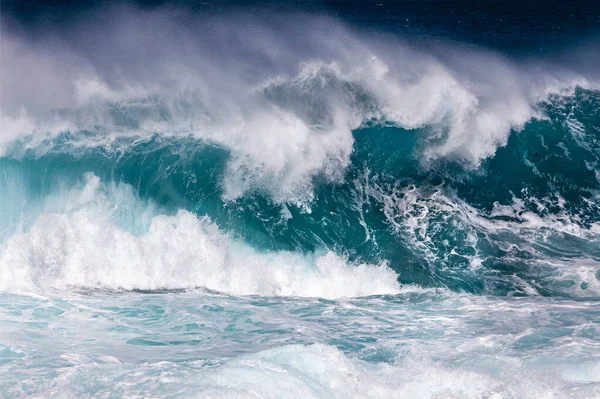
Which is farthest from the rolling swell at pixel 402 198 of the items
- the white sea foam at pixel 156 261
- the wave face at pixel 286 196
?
the white sea foam at pixel 156 261

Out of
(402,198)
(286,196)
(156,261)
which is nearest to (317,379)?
(156,261)

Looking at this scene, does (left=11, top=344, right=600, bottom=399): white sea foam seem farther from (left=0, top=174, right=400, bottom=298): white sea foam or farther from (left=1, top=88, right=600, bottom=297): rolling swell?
(left=1, top=88, right=600, bottom=297): rolling swell

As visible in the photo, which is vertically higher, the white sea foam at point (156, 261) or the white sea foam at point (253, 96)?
the white sea foam at point (253, 96)

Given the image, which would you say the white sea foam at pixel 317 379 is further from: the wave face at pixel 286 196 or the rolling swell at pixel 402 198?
the rolling swell at pixel 402 198

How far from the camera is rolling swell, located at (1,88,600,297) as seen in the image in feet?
43.8

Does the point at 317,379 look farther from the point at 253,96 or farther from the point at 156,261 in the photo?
the point at 253,96

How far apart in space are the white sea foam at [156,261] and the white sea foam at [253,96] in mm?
1828

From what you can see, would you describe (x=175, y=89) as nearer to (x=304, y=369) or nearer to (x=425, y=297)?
(x=425, y=297)

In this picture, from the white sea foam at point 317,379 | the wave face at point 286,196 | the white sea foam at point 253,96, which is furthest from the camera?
the white sea foam at point 253,96

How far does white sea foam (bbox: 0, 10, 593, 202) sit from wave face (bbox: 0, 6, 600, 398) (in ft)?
0.18

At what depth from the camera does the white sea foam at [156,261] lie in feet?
43.2

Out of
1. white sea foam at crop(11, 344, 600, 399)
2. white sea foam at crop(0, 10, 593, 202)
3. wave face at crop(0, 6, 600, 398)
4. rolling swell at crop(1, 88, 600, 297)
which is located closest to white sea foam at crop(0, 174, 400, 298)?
wave face at crop(0, 6, 600, 398)

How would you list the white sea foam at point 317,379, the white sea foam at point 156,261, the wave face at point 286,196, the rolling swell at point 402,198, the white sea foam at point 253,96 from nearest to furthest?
the white sea foam at point 317,379 → the wave face at point 286,196 → the white sea foam at point 156,261 → the rolling swell at point 402,198 → the white sea foam at point 253,96

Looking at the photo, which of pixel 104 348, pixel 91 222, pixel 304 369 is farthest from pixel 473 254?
pixel 91 222
